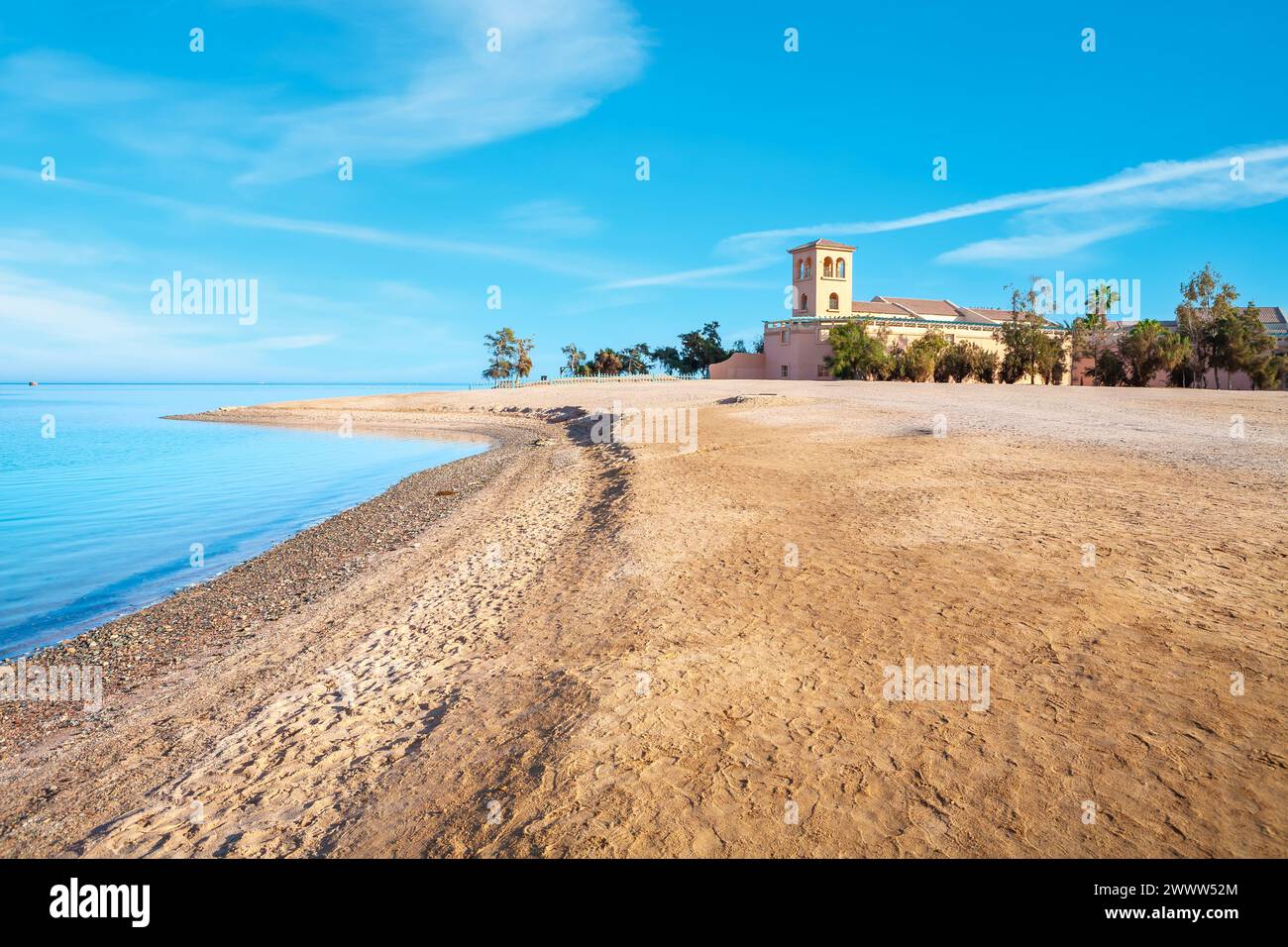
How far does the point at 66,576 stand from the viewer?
12.5 metres

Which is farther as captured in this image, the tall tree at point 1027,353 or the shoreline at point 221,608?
the tall tree at point 1027,353

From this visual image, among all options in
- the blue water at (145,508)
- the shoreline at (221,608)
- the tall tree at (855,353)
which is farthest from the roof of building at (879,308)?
the shoreline at (221,608)

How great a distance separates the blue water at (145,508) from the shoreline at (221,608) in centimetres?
72

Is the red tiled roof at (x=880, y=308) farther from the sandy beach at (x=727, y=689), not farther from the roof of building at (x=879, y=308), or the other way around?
the sandy beach at (x=727, y=689)

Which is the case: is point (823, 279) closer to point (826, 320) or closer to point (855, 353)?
point (826, 320)

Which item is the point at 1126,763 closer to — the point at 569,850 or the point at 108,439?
the point at 569,850

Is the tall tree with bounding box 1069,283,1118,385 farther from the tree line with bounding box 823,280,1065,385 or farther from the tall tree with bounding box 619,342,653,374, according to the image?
the tall tree with bounding box 619,342,653,374

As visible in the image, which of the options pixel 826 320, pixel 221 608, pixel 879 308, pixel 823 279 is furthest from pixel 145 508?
pixel 879 308

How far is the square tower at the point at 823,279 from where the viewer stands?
67.5 m

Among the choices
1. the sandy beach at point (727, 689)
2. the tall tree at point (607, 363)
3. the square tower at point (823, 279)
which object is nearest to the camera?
the sandy beach at point (727, 689)

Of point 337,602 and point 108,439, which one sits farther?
point 108,439

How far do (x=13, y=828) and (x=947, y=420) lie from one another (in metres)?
22.4
